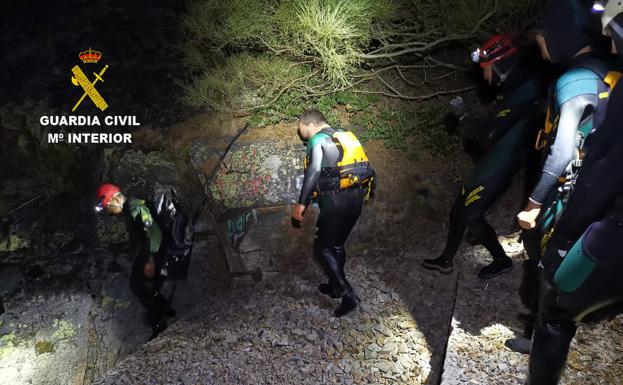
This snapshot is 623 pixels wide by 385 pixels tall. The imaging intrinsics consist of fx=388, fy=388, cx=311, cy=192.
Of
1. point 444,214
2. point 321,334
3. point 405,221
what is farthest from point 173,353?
point 444,214

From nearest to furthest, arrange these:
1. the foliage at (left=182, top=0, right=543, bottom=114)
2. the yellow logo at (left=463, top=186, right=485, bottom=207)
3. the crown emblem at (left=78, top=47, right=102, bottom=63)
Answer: the yellow logo at (left=463, top=186, right=485, bottom=207)
the foliage at (left=182, top=0, right=543, bottom=114)
the crown emblem at (left=78, top=47, right=102, bottom=63)

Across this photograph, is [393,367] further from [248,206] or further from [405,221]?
[248,206]

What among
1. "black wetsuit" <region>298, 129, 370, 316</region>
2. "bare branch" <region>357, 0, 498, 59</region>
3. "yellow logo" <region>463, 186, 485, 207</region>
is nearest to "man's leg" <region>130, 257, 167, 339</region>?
"black wetsuit" <region>298, 129, 370, 316</region>

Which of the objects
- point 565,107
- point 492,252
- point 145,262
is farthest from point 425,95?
point 145,262

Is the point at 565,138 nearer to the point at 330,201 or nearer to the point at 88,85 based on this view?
the point at 330,201

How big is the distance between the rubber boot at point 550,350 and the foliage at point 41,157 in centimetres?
777

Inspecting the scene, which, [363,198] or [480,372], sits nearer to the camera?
[480,372]

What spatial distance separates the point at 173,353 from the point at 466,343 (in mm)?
3129

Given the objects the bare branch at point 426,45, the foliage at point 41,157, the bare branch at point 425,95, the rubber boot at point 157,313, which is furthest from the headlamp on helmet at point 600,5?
the foliage at point 41,157

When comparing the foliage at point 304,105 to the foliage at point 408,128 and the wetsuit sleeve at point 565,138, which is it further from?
the wetsuit sleeve at point 565,138

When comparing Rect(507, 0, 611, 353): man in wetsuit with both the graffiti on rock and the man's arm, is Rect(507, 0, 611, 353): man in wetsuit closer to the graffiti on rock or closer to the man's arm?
the man's arm

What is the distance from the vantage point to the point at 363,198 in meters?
4.34

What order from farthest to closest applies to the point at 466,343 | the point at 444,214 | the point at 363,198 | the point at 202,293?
1. the point at 202,293
2. the point at 444,214
3. the point at 363,198
4. the point at 466,343

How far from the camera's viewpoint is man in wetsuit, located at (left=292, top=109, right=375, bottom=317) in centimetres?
407
